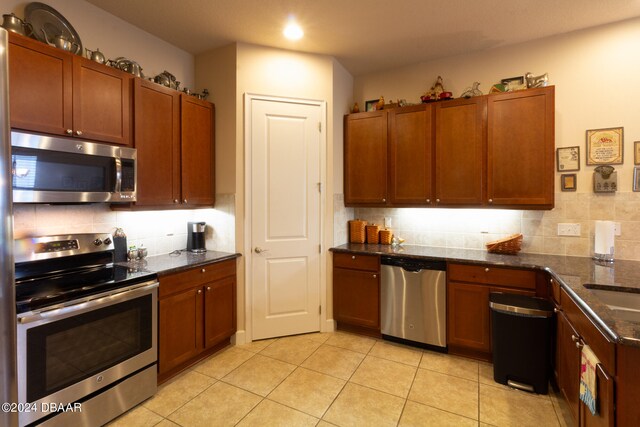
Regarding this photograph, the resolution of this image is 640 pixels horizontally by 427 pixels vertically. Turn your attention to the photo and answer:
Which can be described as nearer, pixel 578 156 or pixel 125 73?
pixel 125 73

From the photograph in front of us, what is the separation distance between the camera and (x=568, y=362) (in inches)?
74.3

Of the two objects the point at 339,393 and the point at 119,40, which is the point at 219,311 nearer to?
the point at 339,393

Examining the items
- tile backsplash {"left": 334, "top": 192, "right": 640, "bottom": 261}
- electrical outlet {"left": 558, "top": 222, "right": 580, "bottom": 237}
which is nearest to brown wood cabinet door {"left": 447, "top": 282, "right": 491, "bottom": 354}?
tile backsplash {"left": 334, "top": 192, "right": 640, "bottom": 261}

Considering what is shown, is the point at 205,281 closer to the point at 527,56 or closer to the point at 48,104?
the point at 48,104

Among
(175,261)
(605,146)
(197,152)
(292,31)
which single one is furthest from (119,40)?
(605,146)

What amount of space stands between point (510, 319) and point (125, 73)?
346 cm

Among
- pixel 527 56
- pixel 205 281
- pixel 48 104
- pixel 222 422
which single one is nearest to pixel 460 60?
pixel 527 56

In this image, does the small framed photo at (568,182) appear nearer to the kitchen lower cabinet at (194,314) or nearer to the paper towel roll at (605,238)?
the paper towel roll at (605,238)

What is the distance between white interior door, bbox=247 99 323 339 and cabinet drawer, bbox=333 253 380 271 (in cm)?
23

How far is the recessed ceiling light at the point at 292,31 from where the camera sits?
265 centimetres

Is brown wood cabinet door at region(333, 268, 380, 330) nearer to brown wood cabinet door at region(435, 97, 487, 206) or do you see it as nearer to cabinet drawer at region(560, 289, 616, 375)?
→ brown wood cabinet door at region(435, 97, 487, 206)

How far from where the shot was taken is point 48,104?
1881 millimetres

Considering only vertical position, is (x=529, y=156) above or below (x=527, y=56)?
below

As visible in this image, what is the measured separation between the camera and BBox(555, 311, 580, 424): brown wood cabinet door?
1.72m
